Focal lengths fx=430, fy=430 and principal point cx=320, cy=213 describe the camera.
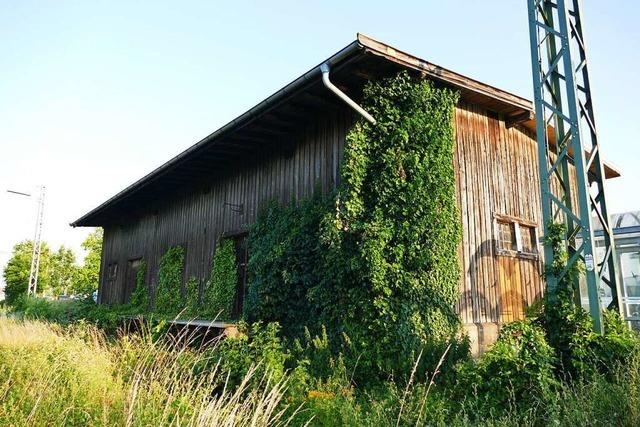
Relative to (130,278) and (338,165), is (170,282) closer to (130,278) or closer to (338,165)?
(130,278)

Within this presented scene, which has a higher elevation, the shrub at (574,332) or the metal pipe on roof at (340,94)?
the metal pipe on roof at (340,94)

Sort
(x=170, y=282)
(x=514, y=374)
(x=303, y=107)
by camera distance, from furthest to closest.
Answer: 1. (x=170, y=282)
2. (x=303, y=107)
3. (x=514, y=374)

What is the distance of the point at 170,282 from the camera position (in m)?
12.5

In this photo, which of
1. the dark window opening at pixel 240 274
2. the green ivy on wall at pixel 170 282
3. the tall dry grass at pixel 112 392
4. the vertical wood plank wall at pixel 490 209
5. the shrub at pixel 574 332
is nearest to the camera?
the tall dry grass at pixel 112 392

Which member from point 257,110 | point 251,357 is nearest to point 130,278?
point 257,110

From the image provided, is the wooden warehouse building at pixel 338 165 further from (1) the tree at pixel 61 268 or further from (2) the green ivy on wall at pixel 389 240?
(1) the tree at pixel 61 268

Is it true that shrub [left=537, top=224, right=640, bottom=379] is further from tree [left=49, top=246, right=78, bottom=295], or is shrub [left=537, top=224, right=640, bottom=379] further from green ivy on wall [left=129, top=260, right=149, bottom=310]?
tree [left=49, top=246, right=78, bottom=295]

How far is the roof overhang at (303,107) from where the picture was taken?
698cm

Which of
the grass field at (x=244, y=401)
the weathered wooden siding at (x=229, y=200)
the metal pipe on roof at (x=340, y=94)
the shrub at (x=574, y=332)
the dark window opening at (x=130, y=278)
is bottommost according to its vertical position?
the grass field at (x=244, y=401)

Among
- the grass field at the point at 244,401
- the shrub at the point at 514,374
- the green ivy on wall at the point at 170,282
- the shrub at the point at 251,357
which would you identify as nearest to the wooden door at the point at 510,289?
the shrub at the point at 514,374

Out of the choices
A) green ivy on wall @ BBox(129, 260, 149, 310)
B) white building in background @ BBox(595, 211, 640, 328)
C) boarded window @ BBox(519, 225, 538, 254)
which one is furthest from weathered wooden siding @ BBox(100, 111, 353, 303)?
white building in background @ BBox(595, 211, 640, 328)

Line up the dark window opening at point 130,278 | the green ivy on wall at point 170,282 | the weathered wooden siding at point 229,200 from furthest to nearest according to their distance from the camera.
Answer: the dark window opening at point 130,278, the green ivy on wall at point 170,282, the weathered wooden siding at point 229,200

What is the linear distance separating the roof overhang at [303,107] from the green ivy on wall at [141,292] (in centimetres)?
296

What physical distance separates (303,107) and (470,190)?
11.8 ft
